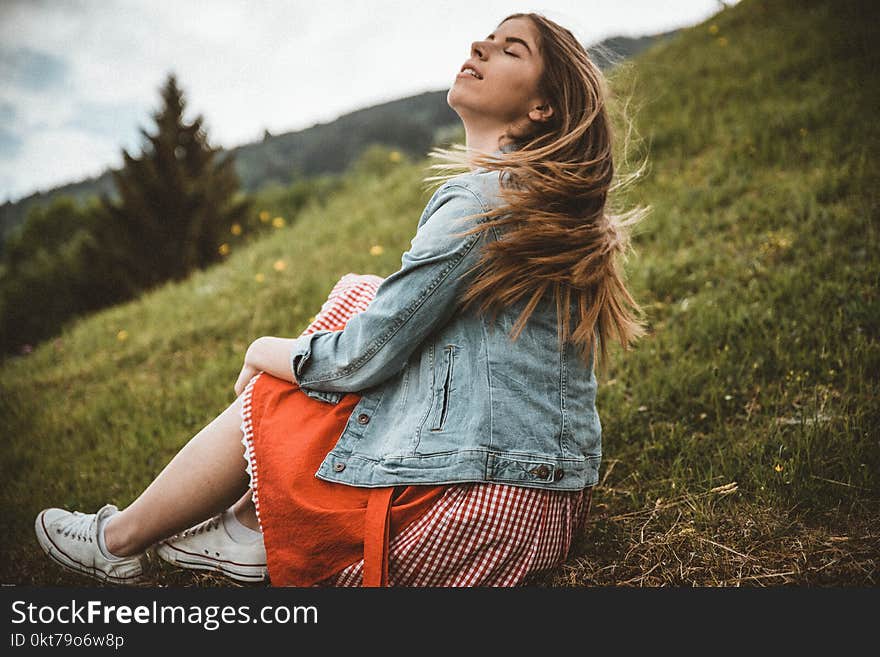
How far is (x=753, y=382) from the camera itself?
8.54ft

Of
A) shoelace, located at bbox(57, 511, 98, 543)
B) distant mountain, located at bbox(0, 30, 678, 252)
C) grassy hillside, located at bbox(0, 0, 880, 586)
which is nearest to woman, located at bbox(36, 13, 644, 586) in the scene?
shoelace, located at bbox(57, 511, 98, 543)

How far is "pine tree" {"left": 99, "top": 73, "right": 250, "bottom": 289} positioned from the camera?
19.1 m

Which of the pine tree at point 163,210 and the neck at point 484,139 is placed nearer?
the neck at point 484,139

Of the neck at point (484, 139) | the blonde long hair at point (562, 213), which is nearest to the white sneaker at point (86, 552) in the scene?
the blonde long hair at point (562, 213)

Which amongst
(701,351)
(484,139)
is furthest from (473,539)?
(701,351)

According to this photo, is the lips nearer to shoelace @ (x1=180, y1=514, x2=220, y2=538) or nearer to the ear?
the ear

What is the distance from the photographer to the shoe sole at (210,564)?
1.85 m

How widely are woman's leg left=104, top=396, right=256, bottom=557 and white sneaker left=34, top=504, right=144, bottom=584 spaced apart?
0.28 feet

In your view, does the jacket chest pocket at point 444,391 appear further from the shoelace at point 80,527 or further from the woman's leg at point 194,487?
the shoelace at point 80,527

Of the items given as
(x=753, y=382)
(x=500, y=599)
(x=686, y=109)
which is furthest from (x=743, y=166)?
(x=500, y=599)

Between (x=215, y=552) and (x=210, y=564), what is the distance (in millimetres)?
46

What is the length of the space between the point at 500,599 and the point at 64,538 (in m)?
1.39

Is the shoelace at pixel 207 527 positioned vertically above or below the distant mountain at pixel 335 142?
below

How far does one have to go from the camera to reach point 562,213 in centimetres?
158
